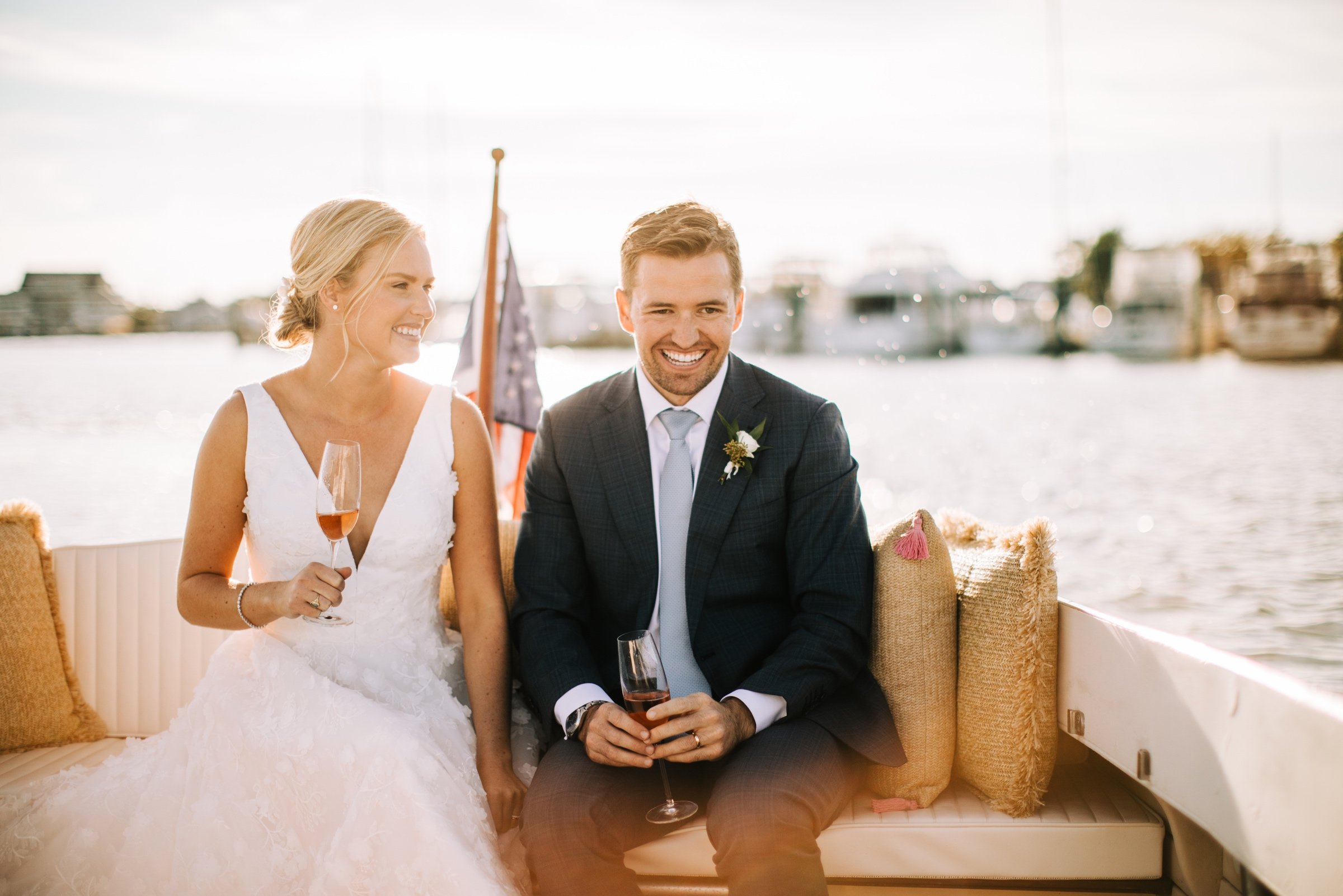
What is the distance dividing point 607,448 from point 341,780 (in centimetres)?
104

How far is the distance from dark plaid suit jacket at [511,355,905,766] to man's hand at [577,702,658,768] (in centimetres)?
19

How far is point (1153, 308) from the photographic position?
4434 cm

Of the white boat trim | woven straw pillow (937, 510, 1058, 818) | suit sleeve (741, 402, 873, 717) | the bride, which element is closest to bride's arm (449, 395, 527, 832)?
the bride

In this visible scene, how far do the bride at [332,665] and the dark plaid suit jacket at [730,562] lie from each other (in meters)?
0.20

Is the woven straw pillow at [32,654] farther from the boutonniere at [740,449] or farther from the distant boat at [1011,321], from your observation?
the distant boat at [1011,321]

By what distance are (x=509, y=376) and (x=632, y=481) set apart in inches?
59.0

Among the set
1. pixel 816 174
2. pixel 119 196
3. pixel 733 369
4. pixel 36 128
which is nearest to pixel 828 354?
pixel 816 174

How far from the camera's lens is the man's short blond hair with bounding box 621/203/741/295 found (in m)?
2.42

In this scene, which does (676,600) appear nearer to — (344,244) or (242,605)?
(242,605)

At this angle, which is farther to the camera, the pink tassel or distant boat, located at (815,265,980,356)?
distant boat, located at (815,265,980,356)

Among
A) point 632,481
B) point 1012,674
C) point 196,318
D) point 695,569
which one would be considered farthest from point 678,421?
point 196,318

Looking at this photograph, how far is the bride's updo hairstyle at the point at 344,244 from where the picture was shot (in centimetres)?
242

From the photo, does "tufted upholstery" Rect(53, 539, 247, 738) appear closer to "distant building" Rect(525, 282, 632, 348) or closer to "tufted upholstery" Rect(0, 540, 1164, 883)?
"tufted upholstery" Rect(0, 540, 1164, 883)

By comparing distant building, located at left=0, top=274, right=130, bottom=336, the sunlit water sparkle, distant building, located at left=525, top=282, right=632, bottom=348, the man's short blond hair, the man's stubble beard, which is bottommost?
the sunlit water sparkle
